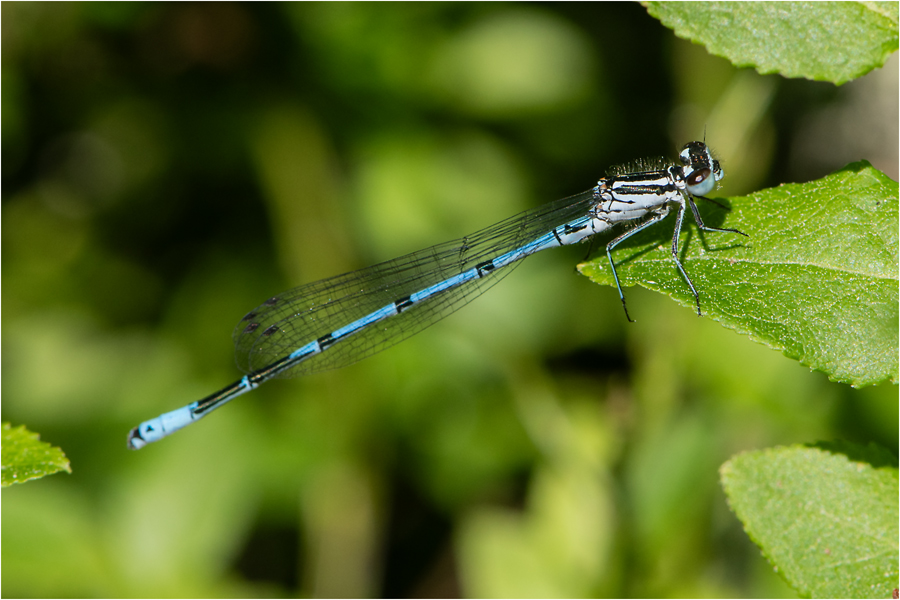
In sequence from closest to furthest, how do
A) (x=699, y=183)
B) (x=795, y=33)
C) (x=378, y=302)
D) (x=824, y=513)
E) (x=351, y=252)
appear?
(x=795, y=33)
(x=824, y=513)
(x=699, y=183)
(x=378, y=302)
(x=351, y=252)

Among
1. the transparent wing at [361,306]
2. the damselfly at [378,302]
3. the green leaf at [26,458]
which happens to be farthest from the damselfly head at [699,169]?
the green leaf at [26,458]

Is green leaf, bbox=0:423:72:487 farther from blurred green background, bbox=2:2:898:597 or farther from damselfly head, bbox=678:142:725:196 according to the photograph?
damselfly head, bbox=678:142:725:196

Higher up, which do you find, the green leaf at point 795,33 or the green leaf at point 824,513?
the green leaf at point 795,33

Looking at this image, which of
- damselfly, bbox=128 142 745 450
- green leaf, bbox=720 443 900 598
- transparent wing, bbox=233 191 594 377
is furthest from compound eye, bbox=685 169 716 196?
green leaf, bbox=720 443 900 598

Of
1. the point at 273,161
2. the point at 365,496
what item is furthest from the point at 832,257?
the point at 273,161

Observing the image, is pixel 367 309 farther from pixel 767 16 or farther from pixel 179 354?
pixel 767 16

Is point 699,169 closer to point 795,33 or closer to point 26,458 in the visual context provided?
point 795,33

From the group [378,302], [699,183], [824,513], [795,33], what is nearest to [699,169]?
[699,183]

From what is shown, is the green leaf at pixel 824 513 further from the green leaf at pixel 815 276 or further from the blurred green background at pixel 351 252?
the blurred green background at pixel 351 252
